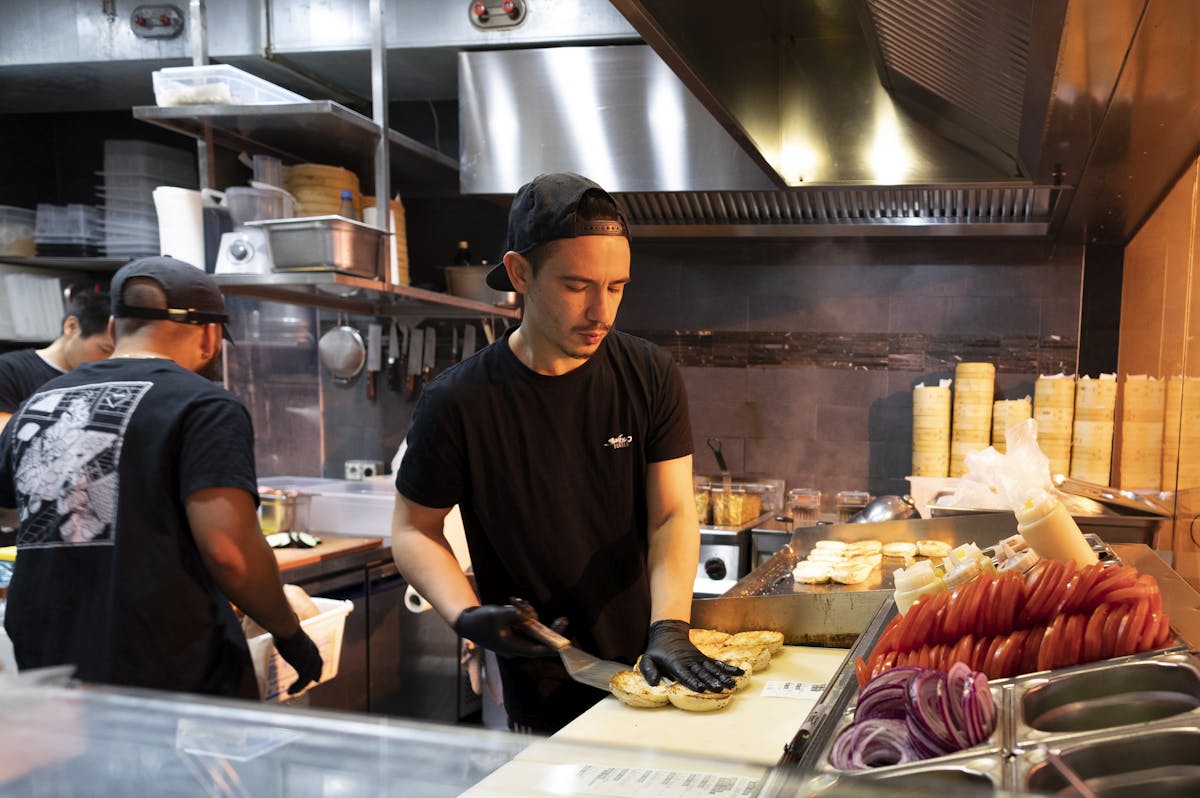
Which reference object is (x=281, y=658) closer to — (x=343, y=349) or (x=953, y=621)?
(x=953, y=621)

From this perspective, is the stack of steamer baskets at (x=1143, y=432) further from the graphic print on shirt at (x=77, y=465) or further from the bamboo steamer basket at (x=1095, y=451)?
the graphic print on shirt at (x=77, y=465)

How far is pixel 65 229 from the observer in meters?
4.46

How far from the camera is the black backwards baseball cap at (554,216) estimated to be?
1.83m

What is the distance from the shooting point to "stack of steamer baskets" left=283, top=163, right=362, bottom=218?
3.92m

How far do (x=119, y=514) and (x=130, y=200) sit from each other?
8.84 feet

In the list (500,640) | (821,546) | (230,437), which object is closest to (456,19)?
(230,437)

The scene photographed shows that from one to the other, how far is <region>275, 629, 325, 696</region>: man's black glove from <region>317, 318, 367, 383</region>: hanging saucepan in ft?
8.36

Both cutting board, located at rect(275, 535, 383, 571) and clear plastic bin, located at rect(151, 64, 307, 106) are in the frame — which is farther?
clear plastic bin, located at rect(151, 64, 307, 106)

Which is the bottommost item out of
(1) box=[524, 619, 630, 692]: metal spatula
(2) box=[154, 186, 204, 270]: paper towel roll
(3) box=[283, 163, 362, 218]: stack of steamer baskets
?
(1) box=[524, 619, 630, 692]: metal spatula

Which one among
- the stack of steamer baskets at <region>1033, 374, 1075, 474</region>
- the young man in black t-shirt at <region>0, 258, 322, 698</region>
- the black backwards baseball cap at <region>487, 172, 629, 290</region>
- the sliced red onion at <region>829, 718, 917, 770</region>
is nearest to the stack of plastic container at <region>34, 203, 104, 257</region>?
the young man in black t-shirt at <region>0, 258, 322, 698</region>

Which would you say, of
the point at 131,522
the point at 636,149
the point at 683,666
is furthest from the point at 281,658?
the point at 636,149

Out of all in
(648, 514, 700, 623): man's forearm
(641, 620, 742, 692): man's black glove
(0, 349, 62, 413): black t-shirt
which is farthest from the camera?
(0, 349, 62, 413): black t-shirt

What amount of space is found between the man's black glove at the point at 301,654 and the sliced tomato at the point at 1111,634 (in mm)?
1943

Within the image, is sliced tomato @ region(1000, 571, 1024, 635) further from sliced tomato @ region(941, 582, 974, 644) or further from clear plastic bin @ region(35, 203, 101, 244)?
clear plastic bin @ region(35, 203, 101, 244)
